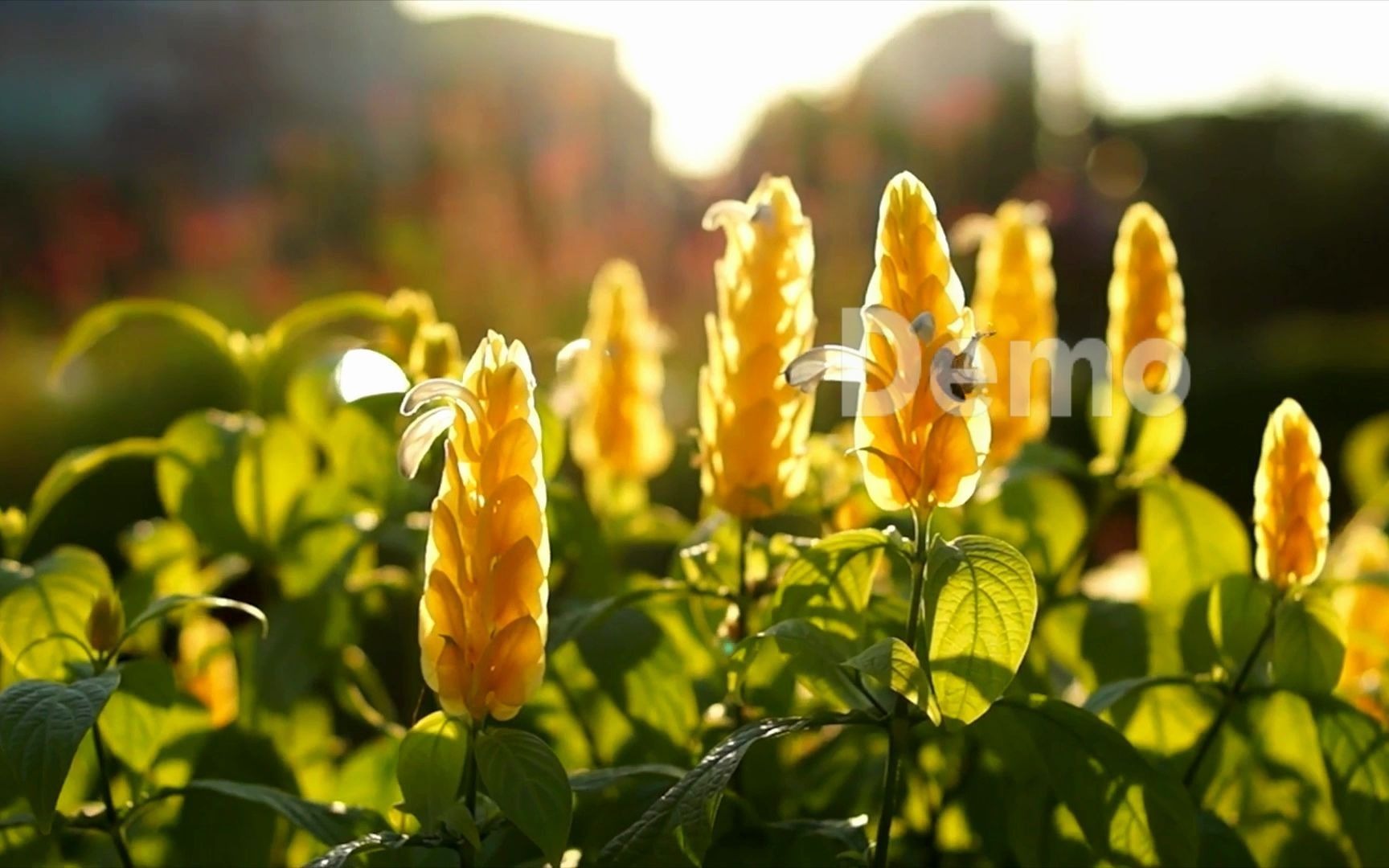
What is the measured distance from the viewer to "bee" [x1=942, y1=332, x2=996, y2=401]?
124cm

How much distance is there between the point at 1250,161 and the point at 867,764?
1266 centimetres

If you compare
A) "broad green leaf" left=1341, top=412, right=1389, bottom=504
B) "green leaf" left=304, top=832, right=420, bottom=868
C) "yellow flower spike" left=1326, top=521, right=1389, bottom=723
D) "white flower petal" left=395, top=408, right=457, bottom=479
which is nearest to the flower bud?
"green leaf" left=304, top=832, right=420, bottom=868

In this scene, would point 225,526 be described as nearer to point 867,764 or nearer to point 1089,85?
point 867,764

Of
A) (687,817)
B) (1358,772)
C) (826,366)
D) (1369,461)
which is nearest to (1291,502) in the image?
(1358,772)

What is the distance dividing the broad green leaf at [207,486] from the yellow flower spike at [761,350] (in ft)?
2.40

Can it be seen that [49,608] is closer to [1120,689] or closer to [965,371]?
[965,371]

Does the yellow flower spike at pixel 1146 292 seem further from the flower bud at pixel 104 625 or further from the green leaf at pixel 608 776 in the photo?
the flower bud at pixel 104 625

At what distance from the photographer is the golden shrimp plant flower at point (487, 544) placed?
3.96ft

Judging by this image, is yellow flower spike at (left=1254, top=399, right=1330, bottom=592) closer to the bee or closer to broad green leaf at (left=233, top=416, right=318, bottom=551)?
the bee

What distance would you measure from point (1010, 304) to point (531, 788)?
1266 millimetres

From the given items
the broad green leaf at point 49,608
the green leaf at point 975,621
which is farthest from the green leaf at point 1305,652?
the broad green leaf at point 49,608

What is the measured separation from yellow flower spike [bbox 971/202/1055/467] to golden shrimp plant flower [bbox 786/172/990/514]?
0.90 m

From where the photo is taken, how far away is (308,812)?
1467 millimetres

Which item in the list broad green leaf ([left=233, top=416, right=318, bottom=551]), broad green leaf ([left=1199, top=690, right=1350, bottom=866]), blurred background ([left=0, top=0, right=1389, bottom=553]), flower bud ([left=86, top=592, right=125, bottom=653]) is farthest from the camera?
blurred background ([left=0, top=0, right=1389, bottom=553])
